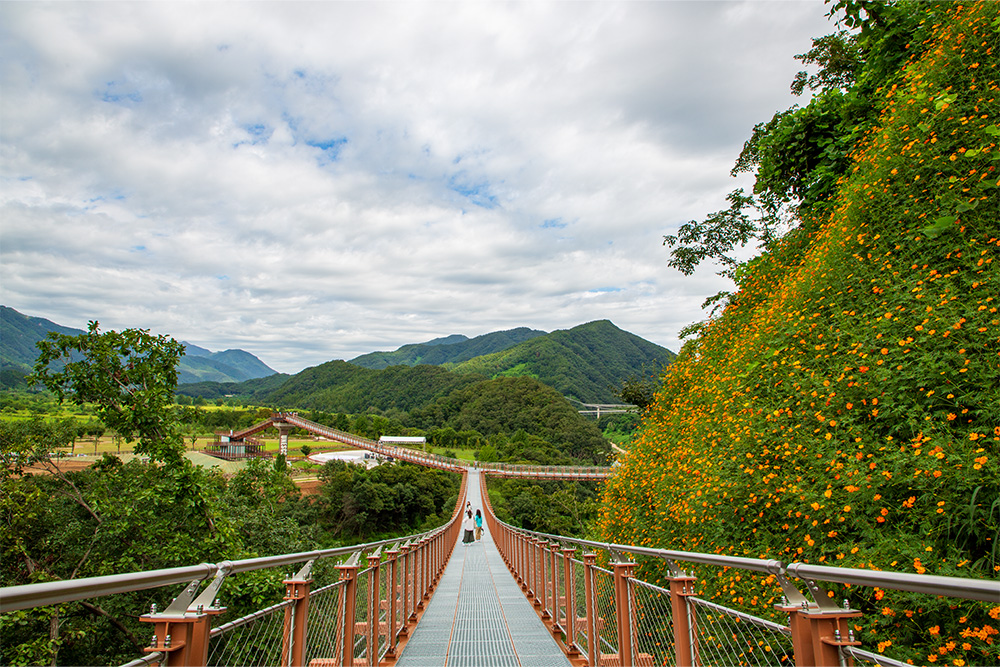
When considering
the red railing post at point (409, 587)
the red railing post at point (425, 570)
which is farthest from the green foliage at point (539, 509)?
the red railing post at point (409, 587)

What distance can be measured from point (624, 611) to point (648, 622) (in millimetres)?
185

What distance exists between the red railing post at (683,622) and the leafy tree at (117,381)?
339 inches

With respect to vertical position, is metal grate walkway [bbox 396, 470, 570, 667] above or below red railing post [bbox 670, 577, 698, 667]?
below

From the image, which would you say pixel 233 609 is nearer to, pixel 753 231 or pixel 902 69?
pixel 902 69

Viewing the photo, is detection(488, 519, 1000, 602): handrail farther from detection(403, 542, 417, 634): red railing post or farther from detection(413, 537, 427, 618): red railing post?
detection(413, 537, 427, 618): red railing post

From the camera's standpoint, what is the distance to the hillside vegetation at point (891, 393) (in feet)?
9.24

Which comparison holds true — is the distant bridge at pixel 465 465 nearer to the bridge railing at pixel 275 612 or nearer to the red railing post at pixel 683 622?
the bridge railing at pixel 275 612

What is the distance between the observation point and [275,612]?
227 cm

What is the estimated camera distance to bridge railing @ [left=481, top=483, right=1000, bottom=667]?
1.41m

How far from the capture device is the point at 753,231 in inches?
501

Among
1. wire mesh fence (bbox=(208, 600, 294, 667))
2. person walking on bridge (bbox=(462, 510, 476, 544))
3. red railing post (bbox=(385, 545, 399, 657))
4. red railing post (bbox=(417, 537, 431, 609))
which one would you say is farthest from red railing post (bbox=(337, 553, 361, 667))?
person walking on bridge (bbox=(462, 510, 476, 544))

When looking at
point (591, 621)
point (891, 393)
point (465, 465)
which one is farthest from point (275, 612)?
point (465, 465)

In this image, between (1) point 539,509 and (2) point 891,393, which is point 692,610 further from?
(1) point 539,509

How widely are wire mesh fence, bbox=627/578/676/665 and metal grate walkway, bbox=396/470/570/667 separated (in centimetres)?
Result: 116
